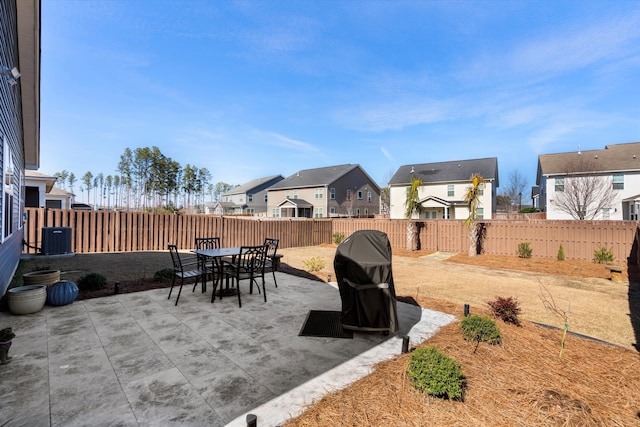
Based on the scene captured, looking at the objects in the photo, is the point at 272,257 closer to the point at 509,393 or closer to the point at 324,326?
the point at 324,326

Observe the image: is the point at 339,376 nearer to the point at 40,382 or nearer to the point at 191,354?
the point at 191,354

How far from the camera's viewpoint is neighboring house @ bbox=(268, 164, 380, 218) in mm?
31469

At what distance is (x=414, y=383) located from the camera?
7.75ft

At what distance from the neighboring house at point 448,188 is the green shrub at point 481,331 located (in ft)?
71.2

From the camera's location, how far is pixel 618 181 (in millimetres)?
19281

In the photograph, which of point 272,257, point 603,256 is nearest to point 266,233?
point 272,257

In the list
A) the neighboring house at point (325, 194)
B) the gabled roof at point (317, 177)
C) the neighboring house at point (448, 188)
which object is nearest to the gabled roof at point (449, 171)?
the neighboring house at point (448, 188)

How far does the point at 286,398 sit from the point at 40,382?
2.12 m

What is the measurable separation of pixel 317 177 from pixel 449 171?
14.7 metres

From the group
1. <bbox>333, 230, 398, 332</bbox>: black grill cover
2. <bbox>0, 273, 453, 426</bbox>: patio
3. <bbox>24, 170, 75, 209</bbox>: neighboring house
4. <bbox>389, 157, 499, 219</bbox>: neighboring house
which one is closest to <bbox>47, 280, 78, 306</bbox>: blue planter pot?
<bbox>0, 273, 453, 426</bbox>: patio

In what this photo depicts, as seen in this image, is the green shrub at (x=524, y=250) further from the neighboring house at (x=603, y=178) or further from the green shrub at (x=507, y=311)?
the neighboring house at (x=603, y=178)

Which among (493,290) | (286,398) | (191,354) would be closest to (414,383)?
(286,398)

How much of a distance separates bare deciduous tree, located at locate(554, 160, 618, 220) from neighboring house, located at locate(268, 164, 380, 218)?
19.0 metres

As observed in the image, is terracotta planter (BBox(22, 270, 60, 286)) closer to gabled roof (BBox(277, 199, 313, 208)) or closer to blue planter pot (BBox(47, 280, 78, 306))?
blue planter pot (BBox(47, 280, 78, 306))
